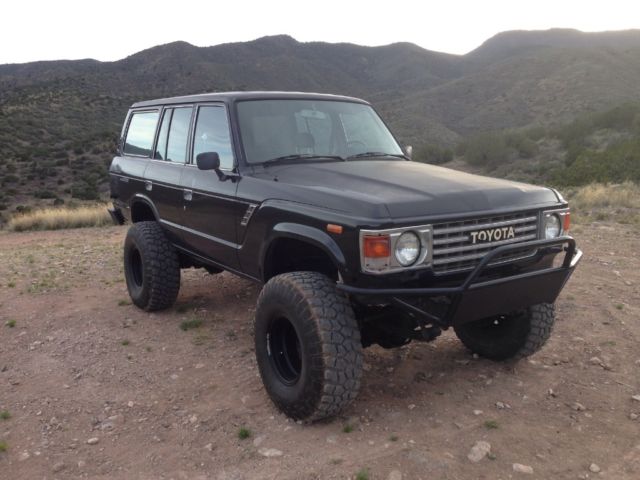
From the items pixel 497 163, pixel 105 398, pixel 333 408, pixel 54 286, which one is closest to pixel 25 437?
pixel 105 398

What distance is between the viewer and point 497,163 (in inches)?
938

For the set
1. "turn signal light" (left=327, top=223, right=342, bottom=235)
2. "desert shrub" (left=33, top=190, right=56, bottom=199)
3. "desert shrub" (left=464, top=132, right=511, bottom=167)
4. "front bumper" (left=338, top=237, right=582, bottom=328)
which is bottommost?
"desert shrub" (left=33, top=190, right=56, bottom=199)

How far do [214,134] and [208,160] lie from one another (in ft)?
1.77

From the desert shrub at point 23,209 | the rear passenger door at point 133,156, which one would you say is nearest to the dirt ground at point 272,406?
the rear passenger door at point 133,156

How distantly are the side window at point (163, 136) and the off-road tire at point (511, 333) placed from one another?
300cm

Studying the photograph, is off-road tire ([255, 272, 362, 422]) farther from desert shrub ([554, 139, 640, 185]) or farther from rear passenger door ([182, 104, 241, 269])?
desert shrub ([554, 139, 640, 185])

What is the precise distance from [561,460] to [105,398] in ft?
9.30

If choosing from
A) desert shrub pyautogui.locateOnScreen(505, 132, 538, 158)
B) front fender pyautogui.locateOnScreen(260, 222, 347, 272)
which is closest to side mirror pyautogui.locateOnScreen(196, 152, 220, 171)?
front fender pyautogui.locateOnScreen(260, 222, 347, 272)

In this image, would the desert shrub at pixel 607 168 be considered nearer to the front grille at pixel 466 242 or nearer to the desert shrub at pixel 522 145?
the desert shrub at pixel 522 145

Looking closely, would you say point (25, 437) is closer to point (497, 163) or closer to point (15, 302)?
point (15, 302)

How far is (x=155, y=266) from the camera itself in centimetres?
523

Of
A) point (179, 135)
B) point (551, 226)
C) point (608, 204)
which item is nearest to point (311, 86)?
point (608, 204)

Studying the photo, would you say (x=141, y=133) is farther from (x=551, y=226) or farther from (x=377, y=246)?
(x=551, y=226)

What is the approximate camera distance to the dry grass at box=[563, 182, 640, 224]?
9953 mm
